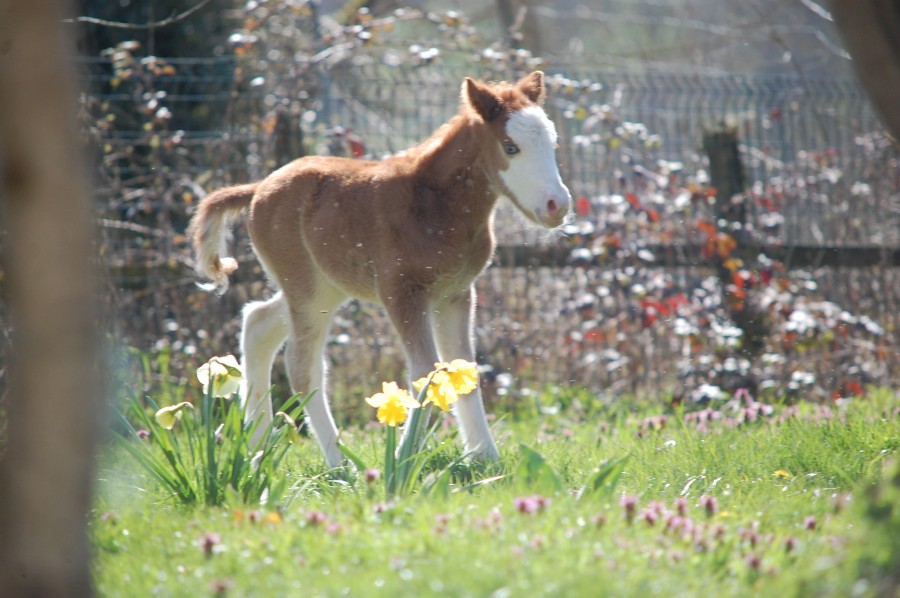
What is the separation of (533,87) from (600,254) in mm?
2572

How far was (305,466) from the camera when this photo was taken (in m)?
4.38

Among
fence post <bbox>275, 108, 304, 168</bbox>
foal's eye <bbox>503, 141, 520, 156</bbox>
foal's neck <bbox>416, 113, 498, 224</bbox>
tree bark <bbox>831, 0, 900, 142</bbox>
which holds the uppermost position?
tree bark <bbox>831, 0, 900, 142</bbox>

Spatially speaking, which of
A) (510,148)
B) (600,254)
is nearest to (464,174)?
(510,148)

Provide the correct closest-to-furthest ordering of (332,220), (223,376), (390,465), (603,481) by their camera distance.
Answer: (603,481)
(390,465)
(223,376)
(332,220)

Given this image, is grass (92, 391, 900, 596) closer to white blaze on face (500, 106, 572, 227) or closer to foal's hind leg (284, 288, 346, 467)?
foal's hind leg (284, 288, 346, 467)

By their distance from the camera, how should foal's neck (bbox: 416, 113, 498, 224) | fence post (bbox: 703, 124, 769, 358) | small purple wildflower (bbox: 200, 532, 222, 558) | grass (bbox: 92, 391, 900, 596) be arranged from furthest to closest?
fence post (bbox: 703, 124, 769, 358), foal's neck (bbox: 416, 113, 498, 224), small purple wildflower (bbox: 200, 532, 222, 558), grass (bbox: 92, 391, 900, 596)

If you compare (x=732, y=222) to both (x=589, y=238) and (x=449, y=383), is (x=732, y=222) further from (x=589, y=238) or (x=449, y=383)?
(x=449, y=383)

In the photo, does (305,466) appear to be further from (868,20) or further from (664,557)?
(868,20)

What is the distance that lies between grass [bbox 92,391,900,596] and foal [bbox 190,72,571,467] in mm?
772

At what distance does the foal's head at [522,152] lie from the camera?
4289 millimetres

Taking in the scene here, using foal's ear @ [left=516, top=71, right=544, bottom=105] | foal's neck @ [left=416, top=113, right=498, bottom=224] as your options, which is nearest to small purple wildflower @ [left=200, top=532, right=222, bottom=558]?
foal's neck @ [left=416, top=113, right=498, bottom=224]

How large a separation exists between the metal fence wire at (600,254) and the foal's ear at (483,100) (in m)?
2.48

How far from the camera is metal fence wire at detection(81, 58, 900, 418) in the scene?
6945mm

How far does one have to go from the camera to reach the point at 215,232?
514 centimetres
